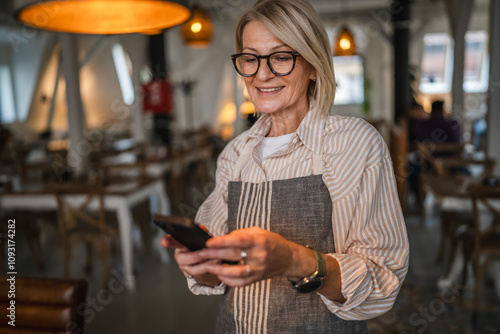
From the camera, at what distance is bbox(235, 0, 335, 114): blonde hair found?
1.06 metres

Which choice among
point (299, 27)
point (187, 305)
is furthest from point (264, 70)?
point (187, 305)

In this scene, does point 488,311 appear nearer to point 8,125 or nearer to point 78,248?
point 78,248

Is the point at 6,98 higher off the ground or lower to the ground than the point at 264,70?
higher

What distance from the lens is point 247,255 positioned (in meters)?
0.81

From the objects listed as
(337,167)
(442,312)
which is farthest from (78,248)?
(337,167)

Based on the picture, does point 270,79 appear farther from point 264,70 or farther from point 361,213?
point 361,213

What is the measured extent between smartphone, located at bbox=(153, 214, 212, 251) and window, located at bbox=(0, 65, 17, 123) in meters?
11.7

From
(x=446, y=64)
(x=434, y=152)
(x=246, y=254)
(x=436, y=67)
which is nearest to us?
(x=246, y=254)

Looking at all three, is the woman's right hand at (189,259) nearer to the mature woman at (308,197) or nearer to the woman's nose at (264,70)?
the mature woman at (308,197)

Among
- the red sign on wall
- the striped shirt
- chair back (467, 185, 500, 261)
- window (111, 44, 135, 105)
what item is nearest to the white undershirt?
the striped shirt

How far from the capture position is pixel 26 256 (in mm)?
5062

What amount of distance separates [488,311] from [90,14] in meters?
3.47

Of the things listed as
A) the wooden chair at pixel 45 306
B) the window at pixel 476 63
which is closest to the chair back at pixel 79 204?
the wooden chair at pixel 45 306

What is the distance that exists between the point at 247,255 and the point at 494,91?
4.52 meters
